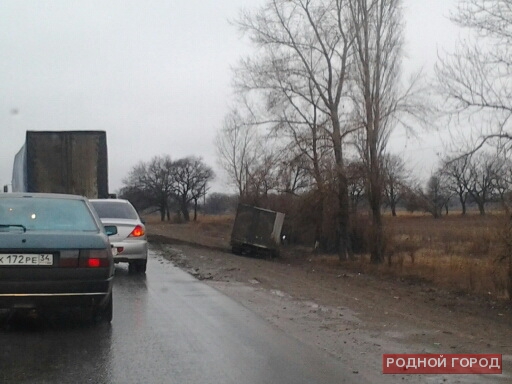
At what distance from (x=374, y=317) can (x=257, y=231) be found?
57.8 feet

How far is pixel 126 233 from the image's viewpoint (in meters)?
14.0

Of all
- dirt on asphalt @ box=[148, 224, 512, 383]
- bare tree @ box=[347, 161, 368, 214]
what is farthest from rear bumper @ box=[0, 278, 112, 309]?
bare tree @ box=[347, 161, 368, 214]

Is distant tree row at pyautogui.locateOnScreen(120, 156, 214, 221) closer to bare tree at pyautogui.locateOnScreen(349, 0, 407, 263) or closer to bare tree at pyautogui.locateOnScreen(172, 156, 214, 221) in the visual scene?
bare tree at pyautogui.locateOnScreen(172, 156, 214, 221)

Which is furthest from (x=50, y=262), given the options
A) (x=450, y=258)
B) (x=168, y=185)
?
(x=168, y=185)

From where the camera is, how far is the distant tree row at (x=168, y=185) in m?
95.9

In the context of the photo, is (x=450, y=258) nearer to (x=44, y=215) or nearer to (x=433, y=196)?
(x=433, y=196)

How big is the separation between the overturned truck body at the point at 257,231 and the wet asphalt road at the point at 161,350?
17235 millimetres

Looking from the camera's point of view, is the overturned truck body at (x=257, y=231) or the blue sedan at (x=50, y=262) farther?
the overturned truck body at (x=257, y=231)

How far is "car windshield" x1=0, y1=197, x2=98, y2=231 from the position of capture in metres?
7.80

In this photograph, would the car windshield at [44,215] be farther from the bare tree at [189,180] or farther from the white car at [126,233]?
the bare tree at [189,180]

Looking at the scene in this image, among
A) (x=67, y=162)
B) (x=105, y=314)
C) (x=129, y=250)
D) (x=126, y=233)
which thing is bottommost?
(x=105, y=314)

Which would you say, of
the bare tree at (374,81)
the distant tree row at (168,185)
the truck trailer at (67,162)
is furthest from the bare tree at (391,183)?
the distant tree row at (168,185)

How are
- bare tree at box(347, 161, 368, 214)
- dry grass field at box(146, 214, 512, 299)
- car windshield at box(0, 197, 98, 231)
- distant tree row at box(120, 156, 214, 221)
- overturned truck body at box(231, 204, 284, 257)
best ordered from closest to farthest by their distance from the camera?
car windshield at box(0, 197, 98, 231), dry grass field at box(146, 214, 512, 299), bare tree at box(347, 161, 368, 214), overturned truck body at box(231, 204, 284, 257), distant tree row at box(120, 156, 214, 221)

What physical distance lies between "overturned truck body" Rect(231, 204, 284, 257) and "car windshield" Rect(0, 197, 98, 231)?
19.0 m
